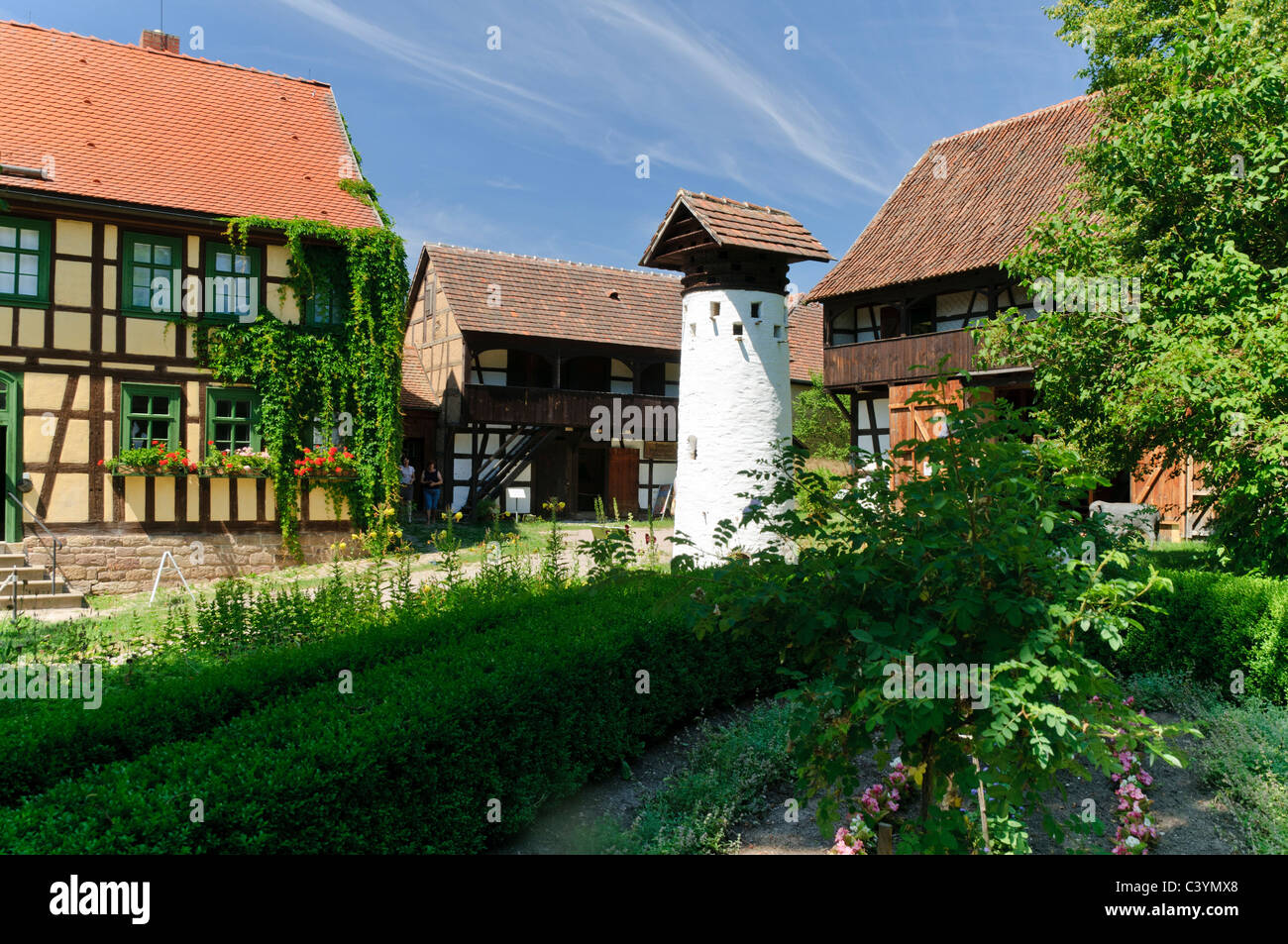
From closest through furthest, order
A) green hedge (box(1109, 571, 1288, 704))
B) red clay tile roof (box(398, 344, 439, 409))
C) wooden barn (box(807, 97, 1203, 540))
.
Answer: green hedge (box(1109, 571, 1288, 704)) → wooden barn (box(807, 97, 1203, 540)) → red clay tile roof (box(398, 344, 439, 409))

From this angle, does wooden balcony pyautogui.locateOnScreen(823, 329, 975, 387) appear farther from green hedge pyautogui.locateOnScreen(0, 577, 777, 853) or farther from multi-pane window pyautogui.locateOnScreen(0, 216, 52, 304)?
multi-pane window pyautogui.locateOnScreen(0, 216, 52, 304)

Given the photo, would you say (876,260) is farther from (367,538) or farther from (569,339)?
(367,538)

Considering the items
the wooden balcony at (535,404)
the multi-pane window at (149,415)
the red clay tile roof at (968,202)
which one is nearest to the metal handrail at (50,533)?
the multi-pane window at (149,415)

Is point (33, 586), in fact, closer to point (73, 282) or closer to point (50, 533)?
point (50, 533)

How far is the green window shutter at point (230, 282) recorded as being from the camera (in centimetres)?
1557

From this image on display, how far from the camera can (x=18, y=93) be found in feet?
51.2

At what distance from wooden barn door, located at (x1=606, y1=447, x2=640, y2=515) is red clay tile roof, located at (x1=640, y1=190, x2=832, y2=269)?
14.6 metres

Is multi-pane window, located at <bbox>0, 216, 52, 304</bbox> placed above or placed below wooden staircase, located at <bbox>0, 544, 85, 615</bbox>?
above

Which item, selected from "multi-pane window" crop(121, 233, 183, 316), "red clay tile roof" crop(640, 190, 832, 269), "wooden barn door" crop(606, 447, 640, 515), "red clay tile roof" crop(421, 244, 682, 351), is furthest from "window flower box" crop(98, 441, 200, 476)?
"wooden barn door" crop(606, 447, 640, 515)

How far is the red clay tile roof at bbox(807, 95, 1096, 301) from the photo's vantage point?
64.0 ft

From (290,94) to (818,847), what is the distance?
18721 millimetres

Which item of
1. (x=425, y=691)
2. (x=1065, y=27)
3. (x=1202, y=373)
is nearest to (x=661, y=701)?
(x=425, y=691)

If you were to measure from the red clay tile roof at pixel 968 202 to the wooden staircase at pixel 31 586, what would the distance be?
663 inches

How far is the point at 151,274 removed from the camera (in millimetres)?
15211
